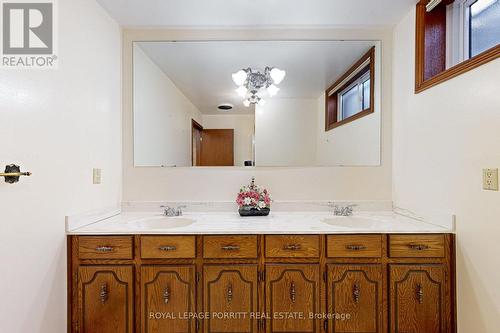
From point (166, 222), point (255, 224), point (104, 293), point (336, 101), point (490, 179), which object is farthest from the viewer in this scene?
point (336, 101)

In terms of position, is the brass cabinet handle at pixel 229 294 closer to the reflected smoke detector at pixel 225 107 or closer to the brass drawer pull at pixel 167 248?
the brass drawer pull at pixel 167 248

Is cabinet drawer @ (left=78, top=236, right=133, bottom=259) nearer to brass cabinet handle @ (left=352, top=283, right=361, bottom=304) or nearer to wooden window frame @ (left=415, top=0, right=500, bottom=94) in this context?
brass cabinet handle @ (left=352, top=283, right=361, bottom=304)

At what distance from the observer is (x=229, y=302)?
1.62m

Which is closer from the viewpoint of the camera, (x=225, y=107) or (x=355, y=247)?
(x=355, y=247)

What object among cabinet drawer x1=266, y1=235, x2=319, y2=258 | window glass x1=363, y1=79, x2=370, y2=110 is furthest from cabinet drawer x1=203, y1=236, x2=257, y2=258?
window glass x1=363, y1=79, x2=370, y2=110

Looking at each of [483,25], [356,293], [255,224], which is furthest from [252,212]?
[483,25]

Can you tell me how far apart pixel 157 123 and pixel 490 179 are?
2.23m

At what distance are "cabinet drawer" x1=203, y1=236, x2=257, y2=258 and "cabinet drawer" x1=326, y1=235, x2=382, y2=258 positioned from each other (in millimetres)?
468

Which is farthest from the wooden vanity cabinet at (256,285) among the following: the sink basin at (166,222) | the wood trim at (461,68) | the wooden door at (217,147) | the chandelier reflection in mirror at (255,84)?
the chandelier reflection in mirror at (255,84)

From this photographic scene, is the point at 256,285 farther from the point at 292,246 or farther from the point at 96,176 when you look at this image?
the point at 96,176

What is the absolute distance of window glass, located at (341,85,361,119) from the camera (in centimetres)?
222

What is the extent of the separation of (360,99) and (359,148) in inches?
15.9

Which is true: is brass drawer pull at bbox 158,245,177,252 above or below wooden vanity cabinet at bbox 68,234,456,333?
above

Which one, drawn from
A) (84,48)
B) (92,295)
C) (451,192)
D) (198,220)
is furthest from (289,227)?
(84,48)
